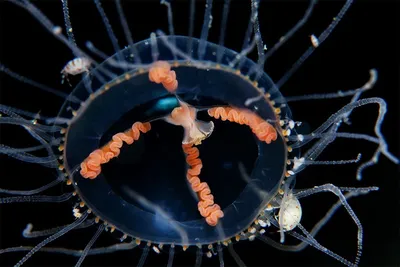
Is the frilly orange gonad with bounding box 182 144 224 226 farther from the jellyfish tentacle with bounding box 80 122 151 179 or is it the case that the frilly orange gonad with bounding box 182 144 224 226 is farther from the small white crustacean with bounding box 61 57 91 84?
the small white crustacean with bounding box 61 57 91 84

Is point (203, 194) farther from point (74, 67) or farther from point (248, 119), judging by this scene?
point (74, 67)

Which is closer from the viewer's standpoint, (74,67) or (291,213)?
(74,67)

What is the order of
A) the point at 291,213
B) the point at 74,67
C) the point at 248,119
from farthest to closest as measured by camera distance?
the point at 291,213 → the point at 74,67 → the point at 248,119

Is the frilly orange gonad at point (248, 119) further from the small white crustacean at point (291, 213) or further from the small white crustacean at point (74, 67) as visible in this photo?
the small white crustacean at point (74, 67)

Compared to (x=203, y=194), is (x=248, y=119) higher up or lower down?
higher up

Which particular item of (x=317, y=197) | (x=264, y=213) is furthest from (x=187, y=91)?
(x=317, y=197)

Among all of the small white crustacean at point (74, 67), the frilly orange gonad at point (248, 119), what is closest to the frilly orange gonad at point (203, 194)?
the frilly orange gonad at point (248, 119)

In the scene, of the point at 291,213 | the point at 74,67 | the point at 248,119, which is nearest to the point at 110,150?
the point at 74,67

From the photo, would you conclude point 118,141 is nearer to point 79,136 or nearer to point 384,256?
point 79,136
